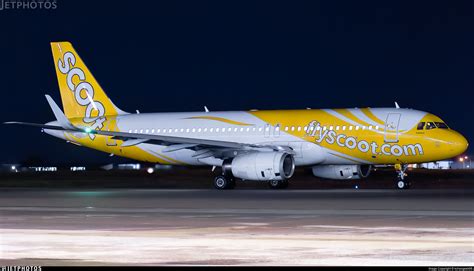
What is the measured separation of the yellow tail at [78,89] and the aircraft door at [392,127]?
16423 mm

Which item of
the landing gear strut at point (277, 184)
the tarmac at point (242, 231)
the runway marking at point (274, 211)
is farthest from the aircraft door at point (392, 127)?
the runway marking at point (274, 211)

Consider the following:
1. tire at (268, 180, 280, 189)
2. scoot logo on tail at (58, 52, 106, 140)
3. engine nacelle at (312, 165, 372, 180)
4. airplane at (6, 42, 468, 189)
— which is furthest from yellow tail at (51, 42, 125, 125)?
engine nacelle at (312, 165, 372, 180)

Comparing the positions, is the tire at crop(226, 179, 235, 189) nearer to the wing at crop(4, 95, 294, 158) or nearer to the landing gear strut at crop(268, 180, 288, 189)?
the wing at crop(4, 95, 294, 158)

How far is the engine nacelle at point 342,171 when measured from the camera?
45062mm

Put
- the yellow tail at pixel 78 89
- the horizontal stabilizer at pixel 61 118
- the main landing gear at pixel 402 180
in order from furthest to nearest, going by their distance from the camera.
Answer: the yellow tail at pixel 78 89
the horizontal stabilizer at pixel 61 118
the main landing gear at pixel 402 180

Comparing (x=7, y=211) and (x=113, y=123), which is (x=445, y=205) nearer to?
(x=7, y=211)

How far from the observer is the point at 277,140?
148 ft

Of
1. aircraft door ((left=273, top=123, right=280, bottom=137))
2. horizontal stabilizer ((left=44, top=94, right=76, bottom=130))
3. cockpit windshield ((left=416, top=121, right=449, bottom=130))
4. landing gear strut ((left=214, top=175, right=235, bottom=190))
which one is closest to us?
cockpit windshield ((left=416, top=121, right=449, bottom=130))

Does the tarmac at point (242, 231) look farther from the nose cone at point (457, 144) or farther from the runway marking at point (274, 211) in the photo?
the nose cone at point (457, 144)

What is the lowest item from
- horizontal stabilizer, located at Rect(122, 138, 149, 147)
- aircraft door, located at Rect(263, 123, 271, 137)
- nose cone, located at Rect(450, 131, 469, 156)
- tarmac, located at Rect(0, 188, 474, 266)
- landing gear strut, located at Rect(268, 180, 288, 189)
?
tarmac, located at Rect(0, 188, 474, 266)

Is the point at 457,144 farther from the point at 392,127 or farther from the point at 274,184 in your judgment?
the point at 274,184

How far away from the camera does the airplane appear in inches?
1662

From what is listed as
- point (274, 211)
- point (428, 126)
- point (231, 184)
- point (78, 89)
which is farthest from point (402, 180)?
point (78, 89)

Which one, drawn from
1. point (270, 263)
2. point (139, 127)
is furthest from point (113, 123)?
point (270, 263)
